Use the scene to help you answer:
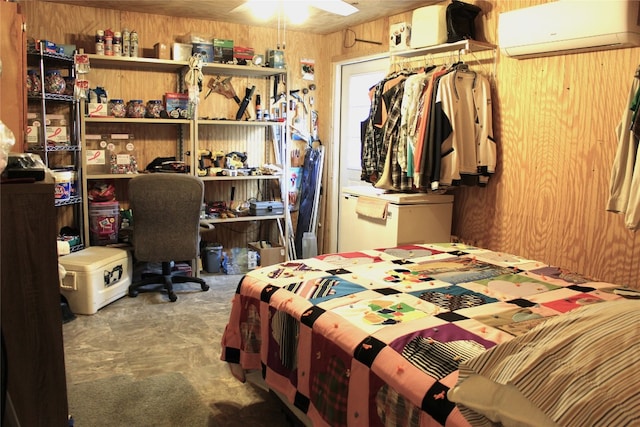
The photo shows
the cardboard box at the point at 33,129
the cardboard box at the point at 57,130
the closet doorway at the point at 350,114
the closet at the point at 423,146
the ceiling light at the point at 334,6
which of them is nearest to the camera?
the ceiling light at the point at 334,6

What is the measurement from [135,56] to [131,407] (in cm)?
304

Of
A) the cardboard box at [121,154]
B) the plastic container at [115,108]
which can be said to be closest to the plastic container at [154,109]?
the plastic container at [115,108]

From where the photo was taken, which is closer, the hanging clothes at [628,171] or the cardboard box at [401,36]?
the hanging clothes at [628,171]

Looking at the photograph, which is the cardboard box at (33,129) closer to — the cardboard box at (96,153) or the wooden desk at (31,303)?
the cardboard box at (96,153)

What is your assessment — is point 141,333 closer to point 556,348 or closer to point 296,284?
point 296,284

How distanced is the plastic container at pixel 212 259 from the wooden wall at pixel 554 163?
2.18 meters

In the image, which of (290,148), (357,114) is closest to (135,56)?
(290,148)

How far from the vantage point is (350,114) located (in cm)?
526

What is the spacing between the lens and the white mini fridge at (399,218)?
377 cm

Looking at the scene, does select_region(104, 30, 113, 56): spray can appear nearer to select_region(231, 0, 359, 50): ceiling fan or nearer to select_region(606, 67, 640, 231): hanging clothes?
select_region(231, 0, 359, 50): ceiling fan

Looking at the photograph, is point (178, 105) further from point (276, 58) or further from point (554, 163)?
point (554, 163)

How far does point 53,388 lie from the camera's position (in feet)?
4.70

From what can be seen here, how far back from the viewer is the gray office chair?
387 centimetres

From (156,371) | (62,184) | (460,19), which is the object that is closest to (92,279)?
(62,184)
